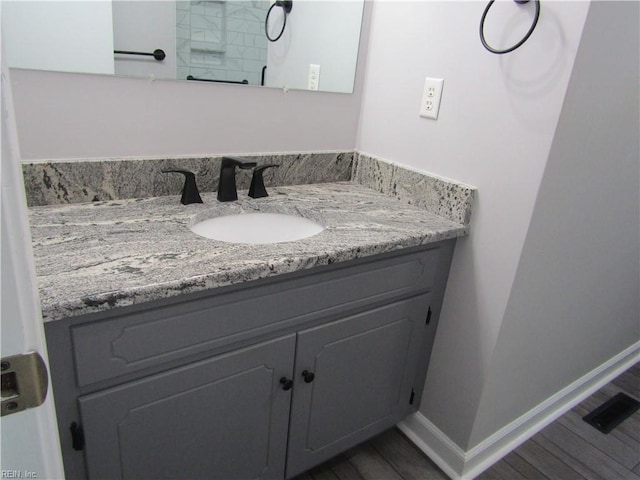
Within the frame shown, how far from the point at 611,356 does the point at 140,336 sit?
208 cm

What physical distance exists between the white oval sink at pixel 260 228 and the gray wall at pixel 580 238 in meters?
A: 0.63

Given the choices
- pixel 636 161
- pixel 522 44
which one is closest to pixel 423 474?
pixel 636 161

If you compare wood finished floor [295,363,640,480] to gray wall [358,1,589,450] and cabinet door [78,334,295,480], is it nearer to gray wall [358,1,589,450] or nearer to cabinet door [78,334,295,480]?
gray wall [358,1,589,450]

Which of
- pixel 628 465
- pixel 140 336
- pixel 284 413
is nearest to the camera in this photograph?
pixel 140 336

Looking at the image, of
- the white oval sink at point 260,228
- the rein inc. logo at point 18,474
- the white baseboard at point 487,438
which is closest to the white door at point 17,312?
the rein inc. logo at point 18,474

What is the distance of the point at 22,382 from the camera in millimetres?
419

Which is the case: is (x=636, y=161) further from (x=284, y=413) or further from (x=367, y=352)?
(x=284, y=413)

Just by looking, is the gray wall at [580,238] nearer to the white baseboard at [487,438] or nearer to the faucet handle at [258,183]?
the white baseboard at [487,438]

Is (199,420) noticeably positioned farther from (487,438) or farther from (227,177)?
(487,438)

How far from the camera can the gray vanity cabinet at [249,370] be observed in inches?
34.4

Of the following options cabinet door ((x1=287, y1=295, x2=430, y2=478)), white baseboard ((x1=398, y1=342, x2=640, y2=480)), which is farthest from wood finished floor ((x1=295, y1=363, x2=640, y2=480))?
cabinet door ((x1=287, y1=295, x2=430, y2=478))

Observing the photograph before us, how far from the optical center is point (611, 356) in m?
2.05

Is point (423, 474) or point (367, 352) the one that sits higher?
point (367, 352)

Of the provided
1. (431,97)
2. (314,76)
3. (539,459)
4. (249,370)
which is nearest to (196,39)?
(314,76)
